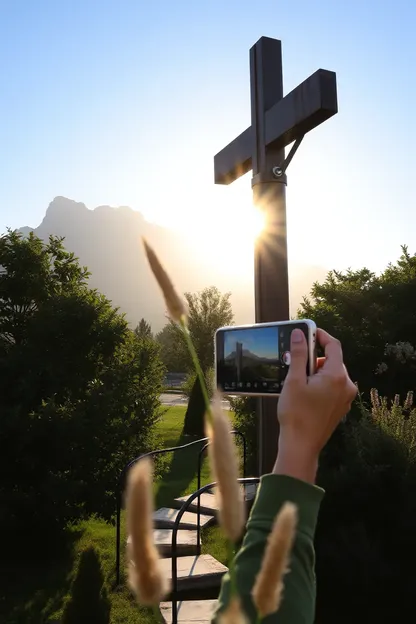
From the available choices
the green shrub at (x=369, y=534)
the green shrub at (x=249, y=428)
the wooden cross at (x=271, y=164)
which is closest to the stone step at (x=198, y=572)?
the green shrub at (x=369, y=534)

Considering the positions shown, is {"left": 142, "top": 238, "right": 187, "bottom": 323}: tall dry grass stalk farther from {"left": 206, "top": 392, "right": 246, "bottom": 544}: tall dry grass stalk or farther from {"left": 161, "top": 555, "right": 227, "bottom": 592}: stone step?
{"left": 161, "top": 555, "right": 227, "bottom": 592}: stone step

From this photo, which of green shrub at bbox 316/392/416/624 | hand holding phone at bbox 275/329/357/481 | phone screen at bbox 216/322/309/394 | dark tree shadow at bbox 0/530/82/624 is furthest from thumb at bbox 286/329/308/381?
dark tree shadow at bbox 0/530/82/624

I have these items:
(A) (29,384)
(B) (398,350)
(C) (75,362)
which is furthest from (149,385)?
(B) (398,350)

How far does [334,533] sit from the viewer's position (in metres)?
4.20

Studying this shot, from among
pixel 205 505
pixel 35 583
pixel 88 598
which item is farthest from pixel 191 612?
pixel 205 505

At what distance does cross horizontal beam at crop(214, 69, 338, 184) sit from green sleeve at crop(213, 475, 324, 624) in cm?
304

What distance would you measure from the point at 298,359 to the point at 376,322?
8.21 metres

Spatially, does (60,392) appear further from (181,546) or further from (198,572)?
(198,572)

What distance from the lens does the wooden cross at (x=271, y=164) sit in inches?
145

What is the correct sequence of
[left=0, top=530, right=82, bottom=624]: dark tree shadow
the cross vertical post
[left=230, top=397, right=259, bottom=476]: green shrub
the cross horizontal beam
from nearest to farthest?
the cross horizontal beam < the cross vertical post < [left=0, top=530, right=82, bottom=624]: dark tree shadow < [left=230, top=397, right=259, bottom=476]: green shrub

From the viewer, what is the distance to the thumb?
93 cm

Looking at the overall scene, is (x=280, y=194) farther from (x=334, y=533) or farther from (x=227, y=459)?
(x=227, y=459)

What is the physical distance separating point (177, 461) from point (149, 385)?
5.91m

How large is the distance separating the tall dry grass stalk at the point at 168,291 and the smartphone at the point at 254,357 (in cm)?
92
